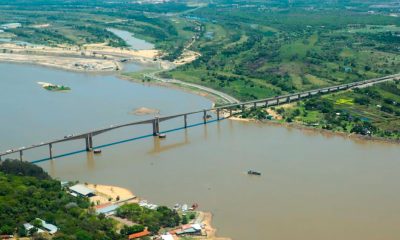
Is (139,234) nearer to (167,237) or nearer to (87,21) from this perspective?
(167,237)

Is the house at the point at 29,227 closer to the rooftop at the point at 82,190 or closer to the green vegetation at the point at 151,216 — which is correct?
the green vegetation at the point at 151,216

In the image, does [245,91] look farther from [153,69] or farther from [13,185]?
[13,185]

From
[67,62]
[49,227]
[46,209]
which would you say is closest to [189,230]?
[49,227]

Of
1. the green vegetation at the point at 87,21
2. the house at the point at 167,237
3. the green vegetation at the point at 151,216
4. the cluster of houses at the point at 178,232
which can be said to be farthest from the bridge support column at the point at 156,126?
the green vegetation at the point at 87,21

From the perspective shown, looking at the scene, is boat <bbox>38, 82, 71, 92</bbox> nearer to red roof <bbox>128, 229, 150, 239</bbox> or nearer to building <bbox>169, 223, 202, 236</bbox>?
building <bbox>169, 223, 202, 236</bbox>

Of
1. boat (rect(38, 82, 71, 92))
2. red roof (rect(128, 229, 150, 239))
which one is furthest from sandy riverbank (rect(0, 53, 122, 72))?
red roof (rect(128, 229, 150, 239))

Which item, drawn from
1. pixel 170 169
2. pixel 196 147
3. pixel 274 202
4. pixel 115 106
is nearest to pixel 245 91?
pixel 115 106
